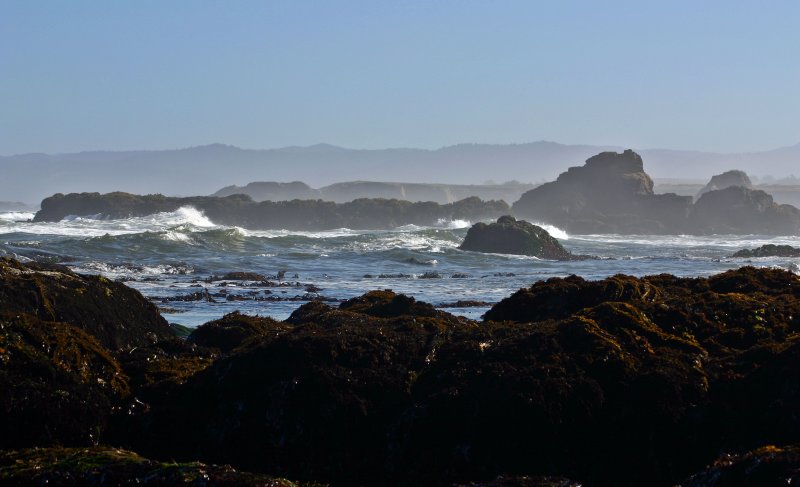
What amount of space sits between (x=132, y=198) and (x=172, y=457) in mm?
78475

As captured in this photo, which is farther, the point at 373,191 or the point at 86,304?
the point at 373,191

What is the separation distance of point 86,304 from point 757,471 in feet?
25.0

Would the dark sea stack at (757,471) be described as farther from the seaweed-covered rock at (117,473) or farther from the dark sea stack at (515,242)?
the dark sea stack at (515,242)

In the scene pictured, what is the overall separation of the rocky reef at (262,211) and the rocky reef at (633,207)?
9.31 metres

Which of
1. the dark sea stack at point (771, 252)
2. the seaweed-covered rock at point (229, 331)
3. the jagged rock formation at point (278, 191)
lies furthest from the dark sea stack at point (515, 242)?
the jagged rock formation at point (278, 191)

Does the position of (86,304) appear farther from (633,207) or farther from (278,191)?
(278,191)

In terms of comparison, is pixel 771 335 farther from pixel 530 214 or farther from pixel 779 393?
pixel 530 214

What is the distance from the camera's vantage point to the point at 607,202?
92.1 m

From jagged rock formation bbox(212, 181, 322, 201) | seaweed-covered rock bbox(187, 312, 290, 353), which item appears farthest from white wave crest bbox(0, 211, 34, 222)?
seaweed-covered rock bbox(187, 312, 290, 353)

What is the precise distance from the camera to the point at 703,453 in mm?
7180

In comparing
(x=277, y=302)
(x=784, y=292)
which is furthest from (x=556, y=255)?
(x=784, y=292)

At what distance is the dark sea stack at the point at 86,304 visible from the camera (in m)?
10.6

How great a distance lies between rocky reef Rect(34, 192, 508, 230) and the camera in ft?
267

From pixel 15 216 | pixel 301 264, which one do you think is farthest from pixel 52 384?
pixel 15 216
